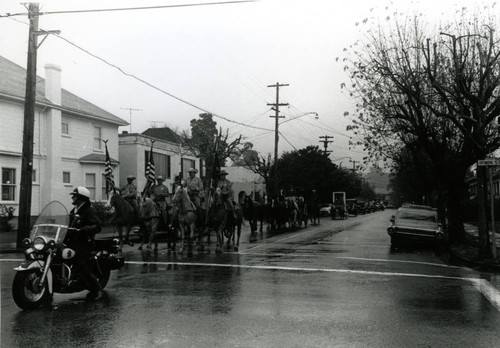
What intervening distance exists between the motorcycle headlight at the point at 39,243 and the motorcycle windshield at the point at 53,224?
11 cm

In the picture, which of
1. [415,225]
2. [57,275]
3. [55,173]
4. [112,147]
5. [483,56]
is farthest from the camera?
[112,147]

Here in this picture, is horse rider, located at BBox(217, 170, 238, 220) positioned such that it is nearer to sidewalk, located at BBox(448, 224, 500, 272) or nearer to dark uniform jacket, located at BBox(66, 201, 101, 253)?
sidewalk, located at BBox(448, 224, 500, 272)

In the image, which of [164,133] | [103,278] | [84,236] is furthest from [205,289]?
[164,133]

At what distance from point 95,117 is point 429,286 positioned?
28188mm

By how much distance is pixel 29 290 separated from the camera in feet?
27.3

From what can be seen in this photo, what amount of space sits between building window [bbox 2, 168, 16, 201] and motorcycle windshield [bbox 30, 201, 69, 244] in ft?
69.0

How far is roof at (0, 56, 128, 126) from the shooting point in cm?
2852

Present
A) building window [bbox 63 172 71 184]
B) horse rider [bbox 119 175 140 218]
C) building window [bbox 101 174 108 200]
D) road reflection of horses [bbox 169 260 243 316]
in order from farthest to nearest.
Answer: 1. building window [bbox 101 174 108 200]
2. building window [bbox 63 172 71 184]
3. horse rider [bbox 119 175 140 218]
4. road reflection of horses [bbox 169 260 243 316]

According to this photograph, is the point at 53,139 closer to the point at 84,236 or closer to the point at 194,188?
the point at 194,188

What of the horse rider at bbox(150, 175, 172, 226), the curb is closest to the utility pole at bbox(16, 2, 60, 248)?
the horse rider at bbox(150, 175, 172, 226)

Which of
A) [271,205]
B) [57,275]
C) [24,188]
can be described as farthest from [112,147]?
[57,275]

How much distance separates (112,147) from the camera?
37969 millimetres

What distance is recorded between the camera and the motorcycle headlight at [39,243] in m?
8.39

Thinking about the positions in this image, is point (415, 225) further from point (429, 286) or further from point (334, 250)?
point (429, 286)
